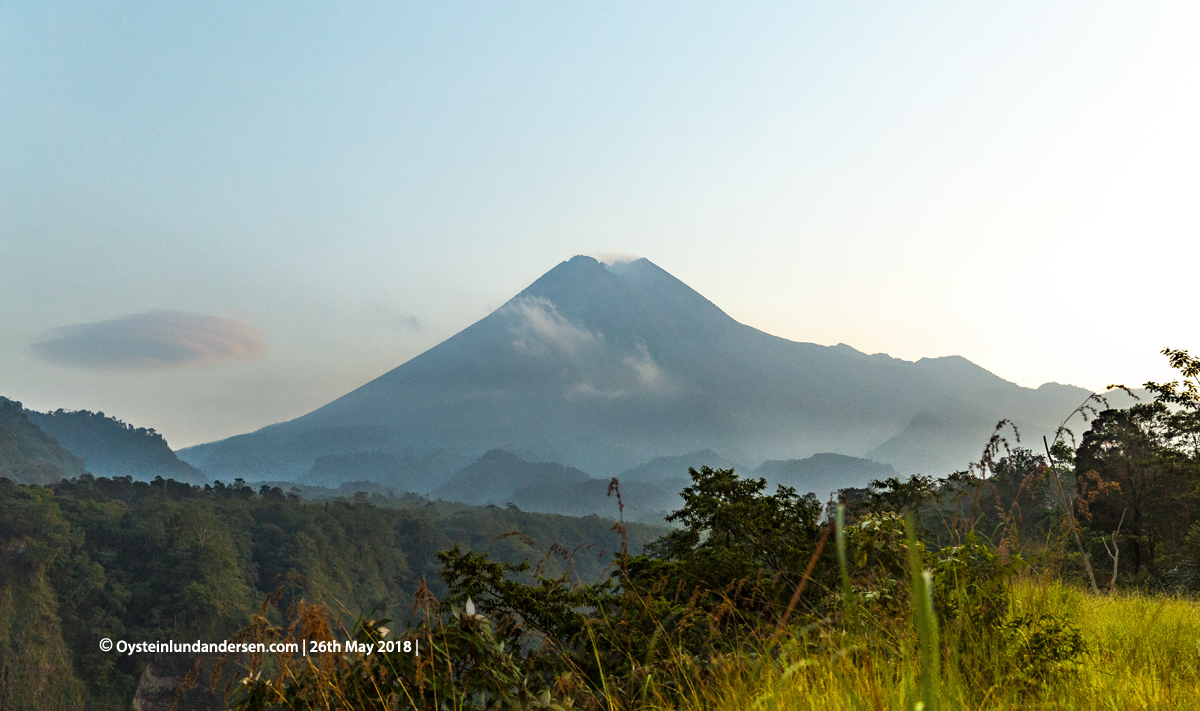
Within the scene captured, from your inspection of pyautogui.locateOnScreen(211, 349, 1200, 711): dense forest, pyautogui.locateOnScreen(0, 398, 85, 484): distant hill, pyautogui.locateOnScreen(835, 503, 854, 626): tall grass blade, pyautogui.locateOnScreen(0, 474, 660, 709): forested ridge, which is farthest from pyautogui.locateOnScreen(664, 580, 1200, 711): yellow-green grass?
pyautogui.locateOnScreen(0, 398, 85, 484): distant hill

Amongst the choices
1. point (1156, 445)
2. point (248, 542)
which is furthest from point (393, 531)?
point (1156, 445)

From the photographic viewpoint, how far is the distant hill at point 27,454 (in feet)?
482

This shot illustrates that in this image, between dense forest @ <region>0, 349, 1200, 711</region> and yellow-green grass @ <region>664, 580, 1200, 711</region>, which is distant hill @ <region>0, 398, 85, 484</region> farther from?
yellow-green grass @ <region>664, 580, 1200, 711</region>

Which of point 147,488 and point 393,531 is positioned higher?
point 147,488

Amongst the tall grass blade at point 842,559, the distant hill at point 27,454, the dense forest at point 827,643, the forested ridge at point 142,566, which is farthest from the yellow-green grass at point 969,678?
the distant hill at point 27,454

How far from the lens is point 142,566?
7725 centimetres

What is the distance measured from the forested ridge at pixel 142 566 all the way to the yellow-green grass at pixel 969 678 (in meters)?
52.3

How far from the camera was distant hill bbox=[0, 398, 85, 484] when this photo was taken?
14700 centimetres

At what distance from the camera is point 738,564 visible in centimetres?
498

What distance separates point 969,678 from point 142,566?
315ft

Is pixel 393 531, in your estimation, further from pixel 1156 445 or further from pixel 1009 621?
pixel 1009 621

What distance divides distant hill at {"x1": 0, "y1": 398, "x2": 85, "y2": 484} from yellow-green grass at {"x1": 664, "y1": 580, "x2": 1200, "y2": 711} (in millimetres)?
187199

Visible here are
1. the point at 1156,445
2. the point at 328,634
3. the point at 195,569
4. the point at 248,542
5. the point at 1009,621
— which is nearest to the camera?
the point at 328,634

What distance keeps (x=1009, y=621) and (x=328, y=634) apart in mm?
2574
